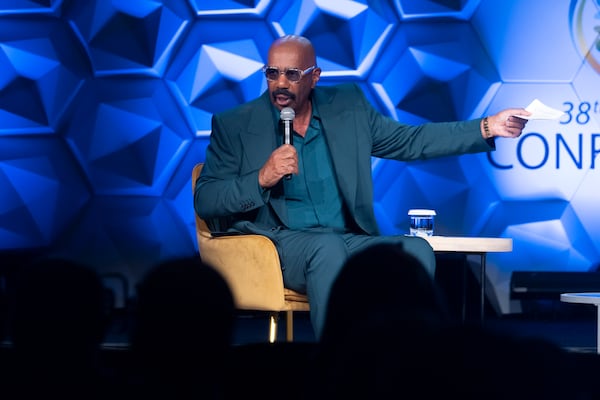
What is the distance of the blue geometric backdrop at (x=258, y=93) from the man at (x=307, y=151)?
1560 mm

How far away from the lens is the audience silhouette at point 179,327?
96 cm

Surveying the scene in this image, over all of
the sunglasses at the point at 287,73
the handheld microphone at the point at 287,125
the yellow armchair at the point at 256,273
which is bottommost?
the yellow armchair at the point at 256,273

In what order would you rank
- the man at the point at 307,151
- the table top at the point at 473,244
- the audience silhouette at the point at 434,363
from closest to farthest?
1. the audience silhouette at the point at 434,363
2. the man at the point at 307,151
3. the table top at the point at 473,244

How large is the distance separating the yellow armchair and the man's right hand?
0.22m

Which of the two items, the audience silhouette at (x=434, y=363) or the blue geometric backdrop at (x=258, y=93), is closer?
the audience silhouette at (x=434, y=363)

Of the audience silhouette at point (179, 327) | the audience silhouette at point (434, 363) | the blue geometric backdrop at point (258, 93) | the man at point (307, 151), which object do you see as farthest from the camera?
the blue geometric backdrop at point (258, 93)

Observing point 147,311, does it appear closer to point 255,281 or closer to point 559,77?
point 255,281

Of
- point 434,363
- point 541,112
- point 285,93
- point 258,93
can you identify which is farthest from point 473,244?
point 434,363

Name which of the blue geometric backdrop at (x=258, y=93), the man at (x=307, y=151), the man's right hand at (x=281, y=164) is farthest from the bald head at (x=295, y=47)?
the blue geometric backdrop at (x=258, y=93)

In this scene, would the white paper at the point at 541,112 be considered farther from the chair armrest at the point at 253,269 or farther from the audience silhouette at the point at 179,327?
the audience silhouette at the point at 179,327

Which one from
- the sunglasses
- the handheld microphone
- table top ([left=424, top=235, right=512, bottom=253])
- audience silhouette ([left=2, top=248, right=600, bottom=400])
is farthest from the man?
audience silhouette ([left=2, top=248, right=600, bottom=400])

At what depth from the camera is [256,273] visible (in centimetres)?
293

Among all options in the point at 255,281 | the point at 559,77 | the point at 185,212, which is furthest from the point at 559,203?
the point at 255,281

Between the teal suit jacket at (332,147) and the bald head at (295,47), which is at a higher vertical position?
the bald head at (295,47)
